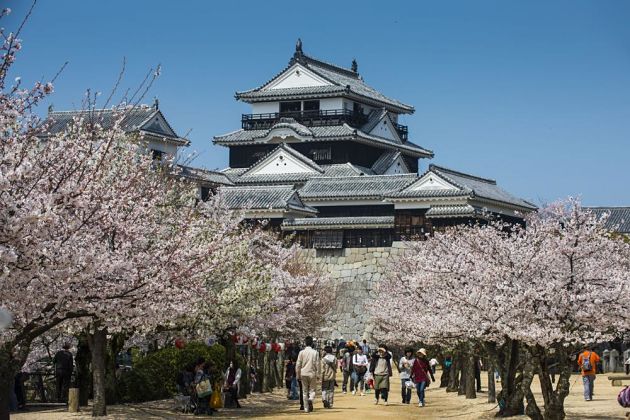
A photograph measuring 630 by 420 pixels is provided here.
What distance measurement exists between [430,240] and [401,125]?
34956 millimetres

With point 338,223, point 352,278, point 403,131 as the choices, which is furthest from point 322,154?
point 352,278

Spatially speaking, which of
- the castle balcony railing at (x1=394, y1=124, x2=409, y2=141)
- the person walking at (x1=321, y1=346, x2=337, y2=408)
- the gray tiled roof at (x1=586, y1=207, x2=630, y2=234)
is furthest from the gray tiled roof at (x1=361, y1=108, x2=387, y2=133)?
the person walking at (x1=321, y1=346, x2=337, y2=408)

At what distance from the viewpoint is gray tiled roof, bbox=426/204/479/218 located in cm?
5647

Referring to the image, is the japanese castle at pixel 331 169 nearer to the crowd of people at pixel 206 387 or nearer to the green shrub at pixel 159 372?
the green shrub at pixel 159 372

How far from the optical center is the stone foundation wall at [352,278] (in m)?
56.8

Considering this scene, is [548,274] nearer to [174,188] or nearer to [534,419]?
[534,419]

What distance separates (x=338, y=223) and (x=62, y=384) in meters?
36.3

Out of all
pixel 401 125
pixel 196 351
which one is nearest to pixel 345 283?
pixel 401 125

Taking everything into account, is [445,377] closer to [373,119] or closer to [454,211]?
[454,211]

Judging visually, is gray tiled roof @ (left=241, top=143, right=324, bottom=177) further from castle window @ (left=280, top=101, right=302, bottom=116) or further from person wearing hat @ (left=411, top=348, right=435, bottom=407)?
person wearing hat @ (left=411, top=348, right=435, bottom=407)

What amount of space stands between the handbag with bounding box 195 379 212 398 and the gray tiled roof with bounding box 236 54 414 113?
46.7 meters

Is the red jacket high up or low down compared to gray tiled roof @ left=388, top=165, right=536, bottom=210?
down

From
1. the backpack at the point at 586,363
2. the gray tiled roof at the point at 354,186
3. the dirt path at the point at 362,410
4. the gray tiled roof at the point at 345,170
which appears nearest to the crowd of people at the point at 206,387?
the dirt path at the point at 362,410

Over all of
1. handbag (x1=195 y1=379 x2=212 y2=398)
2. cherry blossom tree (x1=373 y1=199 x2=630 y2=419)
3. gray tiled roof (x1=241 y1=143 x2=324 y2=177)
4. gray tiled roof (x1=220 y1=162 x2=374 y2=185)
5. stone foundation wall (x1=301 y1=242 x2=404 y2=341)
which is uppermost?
gray tiled roof (x1=241 y1=143 x2=324 y2=177)
